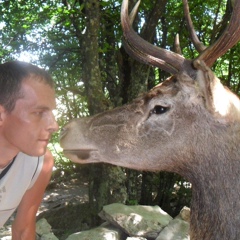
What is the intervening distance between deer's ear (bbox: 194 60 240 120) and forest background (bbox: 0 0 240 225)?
10.5 feet

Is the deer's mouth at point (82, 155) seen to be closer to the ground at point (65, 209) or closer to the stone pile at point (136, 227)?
the stone pile at point (136, 227)

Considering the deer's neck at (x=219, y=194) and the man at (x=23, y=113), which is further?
the deer's neck at (x=219, y=194)

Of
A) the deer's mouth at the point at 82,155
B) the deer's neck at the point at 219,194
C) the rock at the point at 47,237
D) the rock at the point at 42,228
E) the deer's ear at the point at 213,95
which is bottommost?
the rock at the point at 47,237

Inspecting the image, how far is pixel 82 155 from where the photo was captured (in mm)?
2973

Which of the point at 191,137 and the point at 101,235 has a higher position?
the point at 191,137

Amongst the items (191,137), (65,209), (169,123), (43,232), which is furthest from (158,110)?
(65,209)

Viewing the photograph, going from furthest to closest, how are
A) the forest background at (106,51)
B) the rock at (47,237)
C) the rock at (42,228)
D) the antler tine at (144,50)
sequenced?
the forest background at (106,51), the rock at (42,228), the rock at (47,237), the antler tine at (144,50)

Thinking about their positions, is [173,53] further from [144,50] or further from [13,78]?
[13,78]

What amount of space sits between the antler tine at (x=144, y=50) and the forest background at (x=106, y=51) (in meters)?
→ 2.67

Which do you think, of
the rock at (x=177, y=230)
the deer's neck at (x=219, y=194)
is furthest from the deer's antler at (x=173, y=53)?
the rock at (x=177, y=230)

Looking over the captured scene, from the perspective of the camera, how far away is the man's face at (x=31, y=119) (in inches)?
95.9

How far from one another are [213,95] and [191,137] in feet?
0.98

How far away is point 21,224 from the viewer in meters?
3.02

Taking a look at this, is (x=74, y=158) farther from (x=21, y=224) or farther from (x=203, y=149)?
(x=203, y=149)
